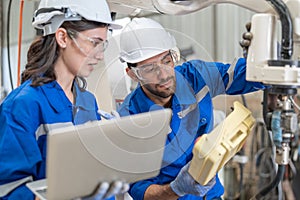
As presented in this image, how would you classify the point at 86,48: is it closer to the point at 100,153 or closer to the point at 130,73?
the point at 130,73

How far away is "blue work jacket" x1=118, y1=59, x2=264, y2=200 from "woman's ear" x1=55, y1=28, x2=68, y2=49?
29cm

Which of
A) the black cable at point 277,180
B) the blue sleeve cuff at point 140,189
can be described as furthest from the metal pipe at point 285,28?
the blue sleeve cuff at point 140,189

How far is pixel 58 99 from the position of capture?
137 centimetres

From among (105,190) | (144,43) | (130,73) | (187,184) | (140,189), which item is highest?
(144,43)

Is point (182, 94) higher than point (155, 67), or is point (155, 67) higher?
point (155, 67)

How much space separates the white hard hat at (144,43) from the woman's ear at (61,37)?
19cm

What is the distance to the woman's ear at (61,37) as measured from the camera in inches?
52.5

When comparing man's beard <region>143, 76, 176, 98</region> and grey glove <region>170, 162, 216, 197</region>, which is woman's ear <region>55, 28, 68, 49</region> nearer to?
man's beard <region>143, 76, 176, 98</region>

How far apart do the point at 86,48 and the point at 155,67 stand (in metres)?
0.24

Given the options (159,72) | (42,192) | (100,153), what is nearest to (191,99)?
(159,72)

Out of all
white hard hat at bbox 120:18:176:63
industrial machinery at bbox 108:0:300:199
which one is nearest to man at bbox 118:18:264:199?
white hard hat at bbox 120:18:176:63

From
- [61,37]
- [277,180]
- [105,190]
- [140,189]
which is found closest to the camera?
[105,190]

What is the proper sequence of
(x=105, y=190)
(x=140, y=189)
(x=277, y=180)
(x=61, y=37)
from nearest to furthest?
(x=105, y=190), (x=277, y=180), (x=61, y=37), (x=140, y=189)

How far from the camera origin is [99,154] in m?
0.99
